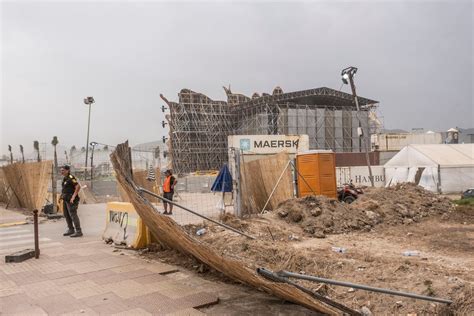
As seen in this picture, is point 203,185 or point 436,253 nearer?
point 436,253

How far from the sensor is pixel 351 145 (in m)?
64.4

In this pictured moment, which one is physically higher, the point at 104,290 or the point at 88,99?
the point at 88,99

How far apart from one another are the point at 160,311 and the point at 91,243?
16.5 feet

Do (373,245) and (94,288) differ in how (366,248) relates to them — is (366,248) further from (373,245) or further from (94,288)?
(94,288)

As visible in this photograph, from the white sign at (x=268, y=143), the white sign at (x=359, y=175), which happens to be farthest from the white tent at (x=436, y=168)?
the white sign at (x=268, y=143)

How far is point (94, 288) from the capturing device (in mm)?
5891

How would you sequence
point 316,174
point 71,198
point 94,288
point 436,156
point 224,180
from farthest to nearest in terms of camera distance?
point 436,156, point 316,174, point 224,180, point 71,198, point 94,288

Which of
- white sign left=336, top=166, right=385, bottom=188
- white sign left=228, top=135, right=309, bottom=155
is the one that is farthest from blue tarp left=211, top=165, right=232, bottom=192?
white sign left=228, top=135, right=309, bottom=155

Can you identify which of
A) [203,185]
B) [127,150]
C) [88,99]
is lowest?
[203,185]

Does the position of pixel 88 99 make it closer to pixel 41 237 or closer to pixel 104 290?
pixel 41 237

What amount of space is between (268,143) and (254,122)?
19717 millimetres

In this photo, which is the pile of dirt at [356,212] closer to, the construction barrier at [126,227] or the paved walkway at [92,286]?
the construction barrier at [126,227]

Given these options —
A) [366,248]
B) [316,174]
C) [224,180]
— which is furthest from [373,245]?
[224,180]

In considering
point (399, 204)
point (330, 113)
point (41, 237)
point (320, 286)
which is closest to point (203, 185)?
point (399, 204)
